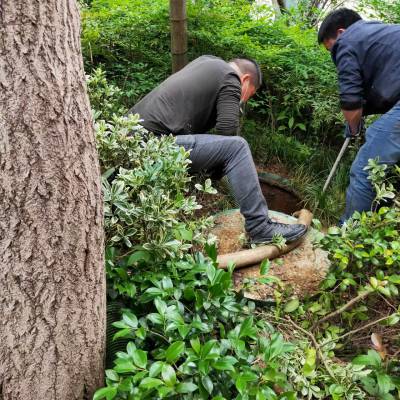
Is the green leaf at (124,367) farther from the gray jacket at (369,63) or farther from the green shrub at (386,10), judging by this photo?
the green shrub at (386,10)

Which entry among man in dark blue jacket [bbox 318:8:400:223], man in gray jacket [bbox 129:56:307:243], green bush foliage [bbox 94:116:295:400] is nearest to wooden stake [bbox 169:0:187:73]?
man in gray jacket [bbox 129:56:307:243]

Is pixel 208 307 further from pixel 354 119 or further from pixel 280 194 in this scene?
pixel 280 194

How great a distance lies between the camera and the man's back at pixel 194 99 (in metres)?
3.32

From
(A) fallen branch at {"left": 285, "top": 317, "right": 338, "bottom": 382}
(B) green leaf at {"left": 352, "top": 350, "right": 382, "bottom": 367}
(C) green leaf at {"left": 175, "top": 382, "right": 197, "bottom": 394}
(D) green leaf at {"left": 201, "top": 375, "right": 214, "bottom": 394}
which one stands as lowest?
(A) fallen branch at {"left": 285, "top": 317, "right": 338, "bottom": 382}

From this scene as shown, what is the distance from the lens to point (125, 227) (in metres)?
2.17

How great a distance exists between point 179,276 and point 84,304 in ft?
1.69

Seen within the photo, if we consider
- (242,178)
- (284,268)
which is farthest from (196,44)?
(284,268)

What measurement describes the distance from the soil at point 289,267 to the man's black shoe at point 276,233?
0.13 meters

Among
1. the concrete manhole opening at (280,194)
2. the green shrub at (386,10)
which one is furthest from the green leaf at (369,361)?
the green shrub at (386,10)

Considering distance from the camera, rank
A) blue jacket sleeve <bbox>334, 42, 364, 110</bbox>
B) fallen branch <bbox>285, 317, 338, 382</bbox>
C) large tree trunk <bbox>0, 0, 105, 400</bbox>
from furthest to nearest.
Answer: blue jacket sleeve <bbox>334, 42, 364, 110</bbox> → fallen branch <bbox>285, 317, 338, 382</bbox> → large tree trunk <bbox>0, 0, 105, 400</bbox>

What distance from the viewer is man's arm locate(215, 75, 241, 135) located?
131 inches

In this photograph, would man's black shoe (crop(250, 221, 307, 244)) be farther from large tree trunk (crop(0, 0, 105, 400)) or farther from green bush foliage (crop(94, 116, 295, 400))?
large tree trunk (crop(0, 0, 105, 400))

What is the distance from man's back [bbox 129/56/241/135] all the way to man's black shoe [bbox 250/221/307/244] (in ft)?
2.63

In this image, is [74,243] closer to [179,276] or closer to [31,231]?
[31,231]
